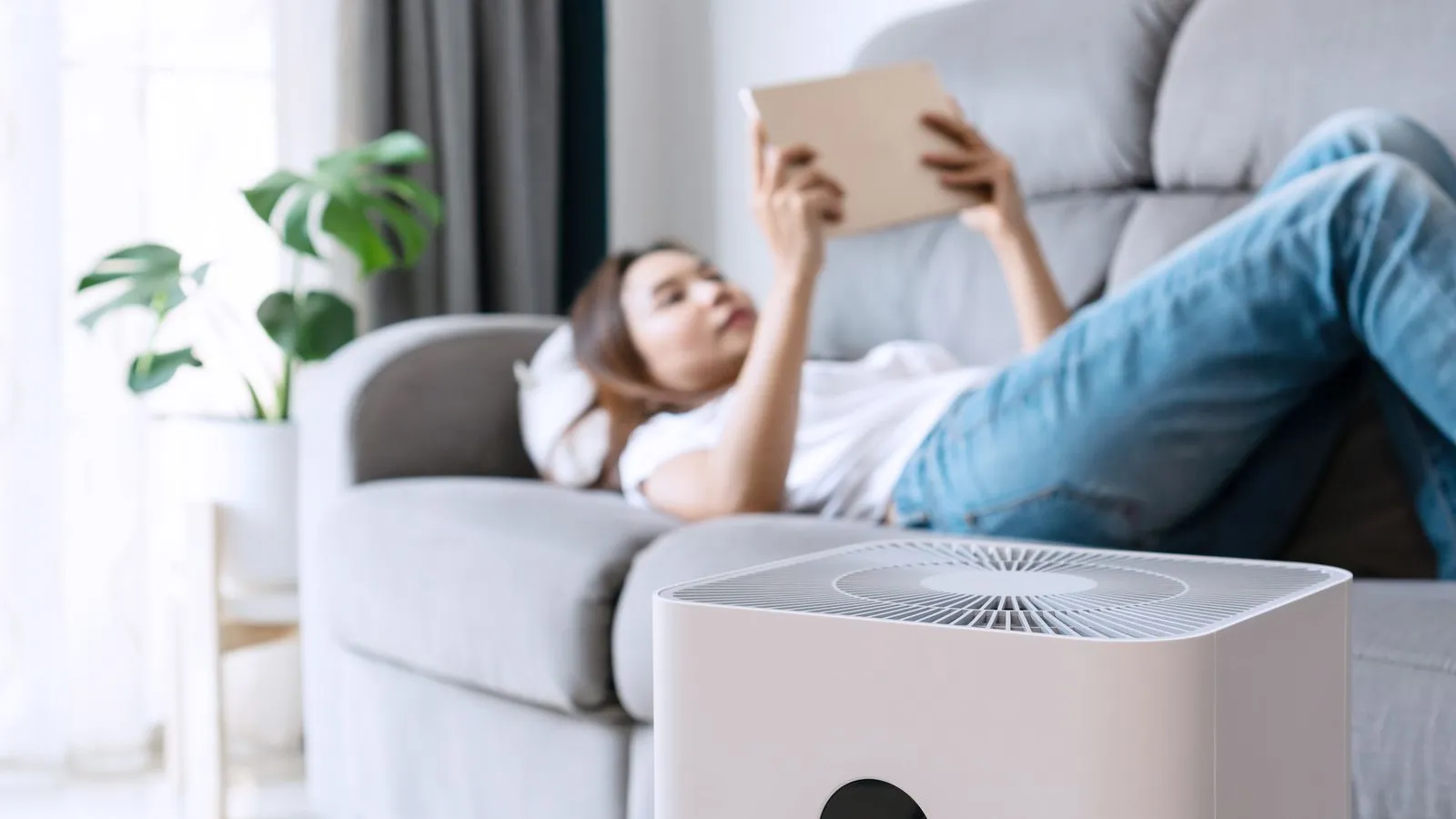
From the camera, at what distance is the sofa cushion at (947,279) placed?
1.78 metres

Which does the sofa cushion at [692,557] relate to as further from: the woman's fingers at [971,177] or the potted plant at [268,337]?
the potted plant at [268,337]

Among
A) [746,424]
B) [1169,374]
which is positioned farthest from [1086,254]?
[1169,374]

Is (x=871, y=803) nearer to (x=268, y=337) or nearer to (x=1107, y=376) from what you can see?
(x=1107, y=376)

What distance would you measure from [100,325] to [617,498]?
3.86 ft

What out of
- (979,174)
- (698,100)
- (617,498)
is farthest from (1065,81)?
(698,100)

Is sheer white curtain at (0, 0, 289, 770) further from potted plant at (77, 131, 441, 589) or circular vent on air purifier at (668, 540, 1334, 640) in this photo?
circular vent on air purifier at (668, 540, 1334, 640)

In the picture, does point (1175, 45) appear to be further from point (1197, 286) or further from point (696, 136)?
point (696, 136)

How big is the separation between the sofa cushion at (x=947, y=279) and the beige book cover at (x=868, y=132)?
0.25 metres

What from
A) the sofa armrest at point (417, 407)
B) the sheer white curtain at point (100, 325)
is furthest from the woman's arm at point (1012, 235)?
the sheer white curtain at point (100, 325)

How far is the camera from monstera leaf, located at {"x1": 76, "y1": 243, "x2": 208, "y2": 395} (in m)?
2.08

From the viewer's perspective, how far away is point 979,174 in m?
1.67

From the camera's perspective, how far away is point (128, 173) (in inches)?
94.2

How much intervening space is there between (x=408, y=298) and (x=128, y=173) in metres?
0.54

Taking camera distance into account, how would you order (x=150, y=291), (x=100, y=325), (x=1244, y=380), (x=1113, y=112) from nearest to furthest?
(x=1244, y=380), (x=1113, y=112), (x=150, y=291), (x=100, y=325)
